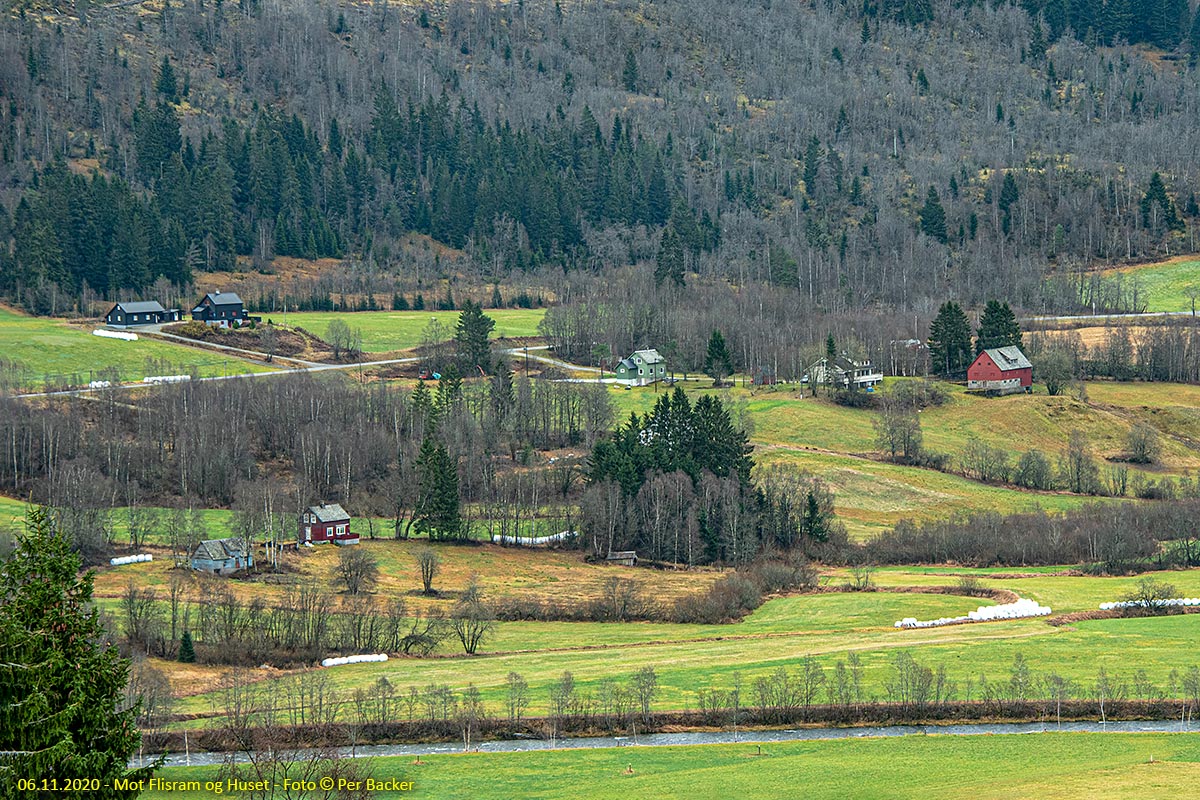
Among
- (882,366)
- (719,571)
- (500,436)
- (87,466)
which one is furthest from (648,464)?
(882,366)

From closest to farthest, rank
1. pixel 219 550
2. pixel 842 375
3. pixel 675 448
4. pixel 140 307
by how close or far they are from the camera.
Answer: pixel 219 550 < pixel 675 448 < pixel 842 375 < pixel 140 307

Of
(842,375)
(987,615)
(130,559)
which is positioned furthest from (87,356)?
(987,615)

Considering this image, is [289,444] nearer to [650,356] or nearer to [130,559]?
[130,559]

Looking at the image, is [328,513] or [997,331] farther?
[997,331]

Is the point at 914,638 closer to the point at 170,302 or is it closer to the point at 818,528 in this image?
the point at 818,528

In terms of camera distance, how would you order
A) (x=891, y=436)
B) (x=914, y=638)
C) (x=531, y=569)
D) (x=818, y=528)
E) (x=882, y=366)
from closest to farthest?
(x=914, y=638) → (x=531, y=569) → (x=818, y=528) → (x=891, y=436) → (x=882, y=366)

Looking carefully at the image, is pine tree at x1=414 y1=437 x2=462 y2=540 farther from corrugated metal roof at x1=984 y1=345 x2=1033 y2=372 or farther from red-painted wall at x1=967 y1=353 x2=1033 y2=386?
corrugated metal roof at x1=984 y1=345 x2=1033 y2=372

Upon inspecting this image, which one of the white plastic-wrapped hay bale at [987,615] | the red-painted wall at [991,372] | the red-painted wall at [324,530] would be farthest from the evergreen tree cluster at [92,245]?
the white plastic-wrapped hay bale at [987,615]

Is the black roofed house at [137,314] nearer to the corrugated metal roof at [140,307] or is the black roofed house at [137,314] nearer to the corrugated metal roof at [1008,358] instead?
the corrugated metal roof at [140,307]
